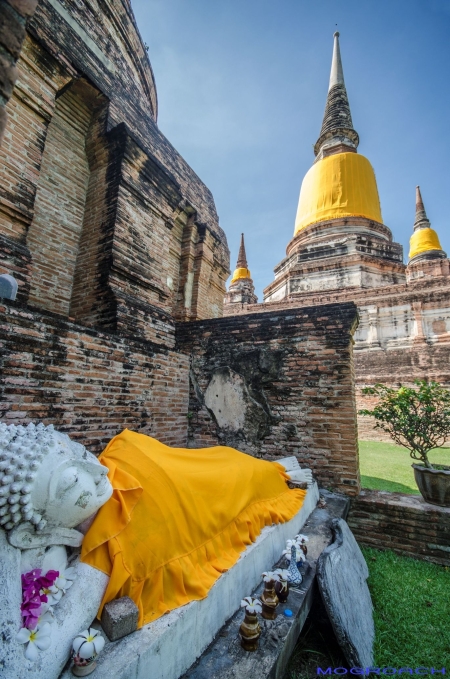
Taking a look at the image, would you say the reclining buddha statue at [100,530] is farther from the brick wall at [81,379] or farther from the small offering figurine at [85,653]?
the brick wall at [81,379]

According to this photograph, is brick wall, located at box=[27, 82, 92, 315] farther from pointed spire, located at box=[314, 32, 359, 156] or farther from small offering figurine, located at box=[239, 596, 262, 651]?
pointed spire, located at box=[314, 32, 359, 156]

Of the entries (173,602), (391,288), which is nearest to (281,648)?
(173,602)

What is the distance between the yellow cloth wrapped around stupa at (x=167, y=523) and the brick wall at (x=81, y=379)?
958 millimetres

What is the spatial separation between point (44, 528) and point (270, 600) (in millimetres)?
1230

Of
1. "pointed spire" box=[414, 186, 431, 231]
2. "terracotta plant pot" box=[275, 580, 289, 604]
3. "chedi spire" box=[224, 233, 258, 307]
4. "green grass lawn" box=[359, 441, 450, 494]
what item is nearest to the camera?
"terracotta plant pot" box=[275, 580, 289, 604]

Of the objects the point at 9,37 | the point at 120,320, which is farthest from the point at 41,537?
the point at 120,320

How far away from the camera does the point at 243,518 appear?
2186mm

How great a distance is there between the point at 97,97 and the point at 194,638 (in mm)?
5862

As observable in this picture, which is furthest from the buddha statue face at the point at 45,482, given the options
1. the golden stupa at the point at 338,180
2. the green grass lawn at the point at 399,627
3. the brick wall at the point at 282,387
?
the golden stupa at the point at 338,180

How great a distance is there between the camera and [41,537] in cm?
134

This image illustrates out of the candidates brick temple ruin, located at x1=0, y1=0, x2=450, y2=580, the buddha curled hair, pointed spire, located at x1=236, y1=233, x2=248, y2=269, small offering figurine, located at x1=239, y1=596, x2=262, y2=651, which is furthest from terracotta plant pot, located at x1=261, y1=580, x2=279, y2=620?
pointed spire, located at x1=236, y1=233, x2=248, y2=269

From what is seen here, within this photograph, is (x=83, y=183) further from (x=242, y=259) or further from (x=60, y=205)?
(x=242, y=259)

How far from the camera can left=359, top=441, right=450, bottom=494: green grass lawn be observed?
513 centimetres

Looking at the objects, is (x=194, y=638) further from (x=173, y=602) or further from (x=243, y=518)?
(x=243, y=518)
